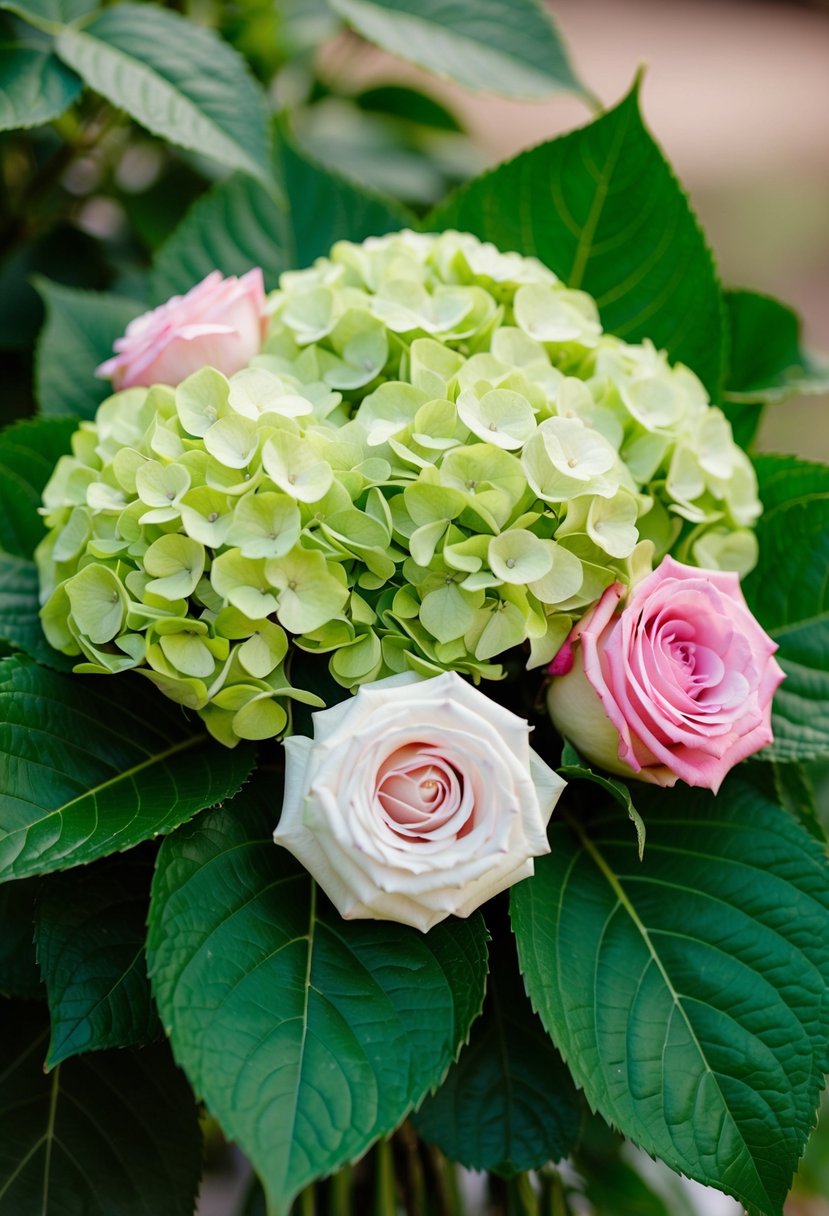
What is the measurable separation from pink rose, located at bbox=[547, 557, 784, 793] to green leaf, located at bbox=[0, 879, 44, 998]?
10.6 inches

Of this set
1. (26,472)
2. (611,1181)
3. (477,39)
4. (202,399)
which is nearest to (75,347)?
(26,472)

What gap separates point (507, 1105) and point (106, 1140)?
196 millimetres

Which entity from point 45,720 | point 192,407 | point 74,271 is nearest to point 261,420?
point 192,407

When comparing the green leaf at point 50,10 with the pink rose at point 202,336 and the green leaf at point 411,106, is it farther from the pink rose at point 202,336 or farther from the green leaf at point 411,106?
the green leaf at point 411,106

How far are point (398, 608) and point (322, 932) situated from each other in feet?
0.45

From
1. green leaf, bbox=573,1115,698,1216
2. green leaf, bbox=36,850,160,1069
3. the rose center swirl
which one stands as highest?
the rose center swirl

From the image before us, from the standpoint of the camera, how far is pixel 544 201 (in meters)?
0.65

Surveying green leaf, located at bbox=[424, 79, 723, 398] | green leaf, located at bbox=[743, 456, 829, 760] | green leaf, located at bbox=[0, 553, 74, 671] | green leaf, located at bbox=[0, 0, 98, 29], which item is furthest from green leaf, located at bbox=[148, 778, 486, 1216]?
green leaf, located at bbox=[0, 0, 98, 29]

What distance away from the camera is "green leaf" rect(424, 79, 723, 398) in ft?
2.05

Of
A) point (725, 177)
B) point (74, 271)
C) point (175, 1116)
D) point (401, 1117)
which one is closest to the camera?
point (401, 1117)

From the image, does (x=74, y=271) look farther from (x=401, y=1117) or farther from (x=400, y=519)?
(x=401, y=1117)

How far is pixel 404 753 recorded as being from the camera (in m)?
0.43

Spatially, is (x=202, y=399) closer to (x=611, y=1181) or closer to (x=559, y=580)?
(x=559, y=580)

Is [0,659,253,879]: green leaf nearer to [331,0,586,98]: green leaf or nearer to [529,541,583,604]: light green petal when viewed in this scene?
[529,541,583,604]: light green petal
